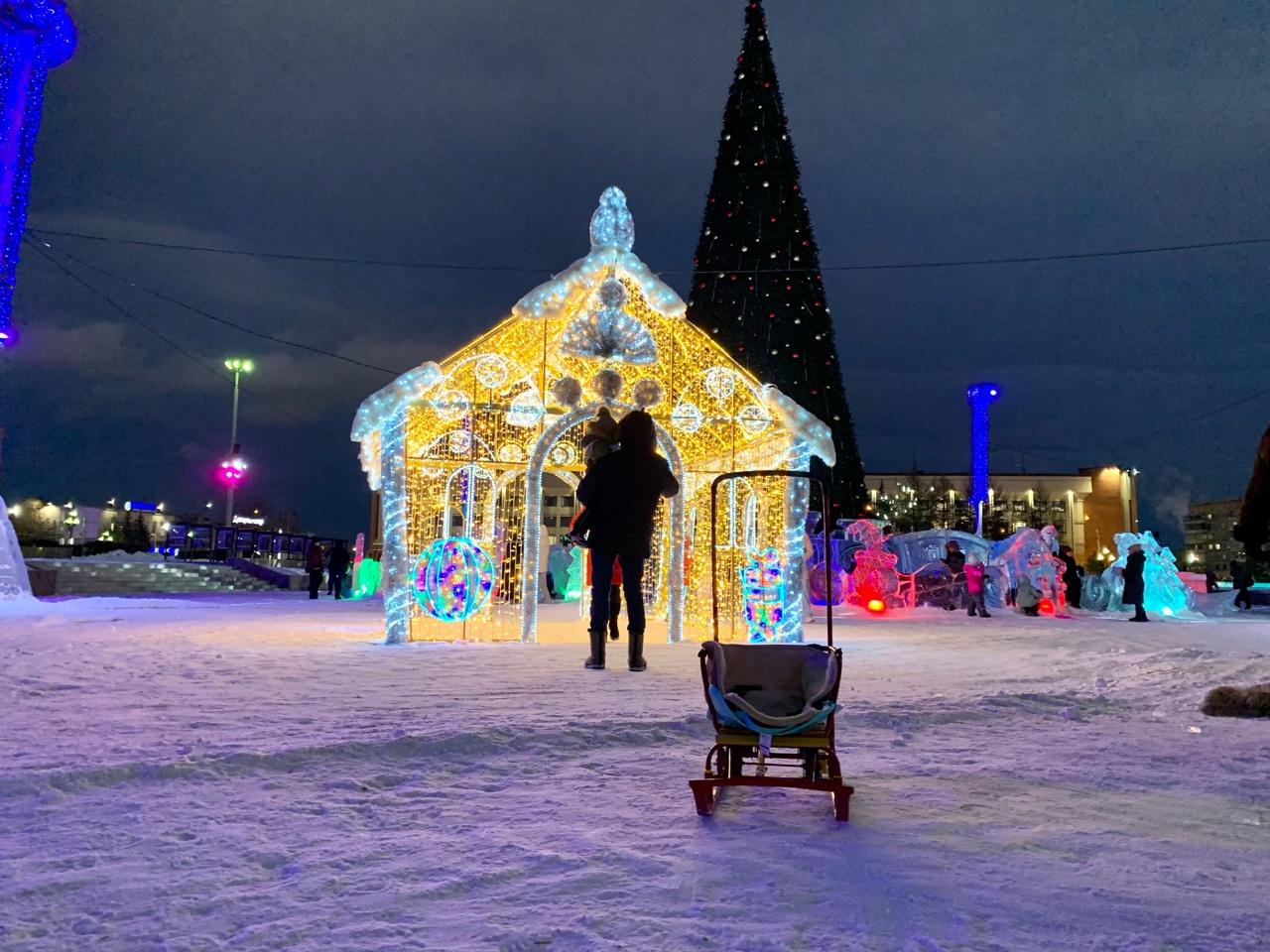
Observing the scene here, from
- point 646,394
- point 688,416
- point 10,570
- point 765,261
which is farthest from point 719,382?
point 10,570

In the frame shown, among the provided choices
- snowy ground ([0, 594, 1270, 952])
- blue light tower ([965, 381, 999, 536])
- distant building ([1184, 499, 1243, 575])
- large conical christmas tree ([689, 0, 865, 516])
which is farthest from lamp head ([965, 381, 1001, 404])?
distant building ([1184, 499, 1243, 575])

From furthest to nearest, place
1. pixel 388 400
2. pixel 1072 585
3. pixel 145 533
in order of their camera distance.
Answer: pixel 145 533 → pixel 1072 585 → pixel 388 400

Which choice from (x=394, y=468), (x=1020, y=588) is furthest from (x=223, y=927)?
(x=1020, y=588)

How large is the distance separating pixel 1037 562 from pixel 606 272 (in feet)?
42.9

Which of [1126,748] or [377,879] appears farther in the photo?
[1126,748]

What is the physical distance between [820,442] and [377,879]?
9.52m

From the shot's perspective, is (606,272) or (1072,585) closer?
(606,272)

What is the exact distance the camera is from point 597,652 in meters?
8.15

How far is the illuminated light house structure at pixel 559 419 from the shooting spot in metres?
11.3

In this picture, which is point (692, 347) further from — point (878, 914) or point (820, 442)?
point (878, 914)

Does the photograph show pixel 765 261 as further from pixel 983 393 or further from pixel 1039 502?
pixel 1039 502

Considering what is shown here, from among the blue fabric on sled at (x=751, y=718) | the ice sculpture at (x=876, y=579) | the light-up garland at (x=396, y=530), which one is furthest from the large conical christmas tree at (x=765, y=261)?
the blue fabric on sled at (x=751, y=718)

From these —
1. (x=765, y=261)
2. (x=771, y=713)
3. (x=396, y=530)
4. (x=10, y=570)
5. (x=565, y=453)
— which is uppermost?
(x=765, y=261)

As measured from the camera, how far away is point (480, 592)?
11570mm
